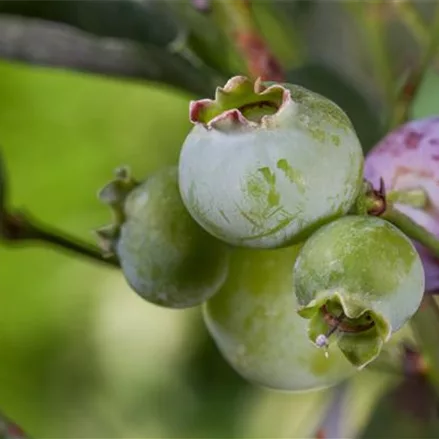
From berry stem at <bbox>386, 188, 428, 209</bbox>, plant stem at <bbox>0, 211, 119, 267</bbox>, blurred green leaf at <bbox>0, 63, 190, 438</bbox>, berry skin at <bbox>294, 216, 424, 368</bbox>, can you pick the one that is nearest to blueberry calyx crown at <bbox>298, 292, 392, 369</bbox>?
berry skin at <bbox>294, 216, 424, 368</bbox>

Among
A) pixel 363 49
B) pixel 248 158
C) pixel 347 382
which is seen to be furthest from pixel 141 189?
pixel 363 49

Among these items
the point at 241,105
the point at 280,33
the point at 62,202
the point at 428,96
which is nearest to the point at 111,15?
the point at 280,33

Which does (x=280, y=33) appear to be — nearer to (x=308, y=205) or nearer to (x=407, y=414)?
(x=407, y=414)

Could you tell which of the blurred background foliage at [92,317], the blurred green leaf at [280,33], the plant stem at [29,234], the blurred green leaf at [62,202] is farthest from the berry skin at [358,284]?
the blurred green leaf at [62,202]

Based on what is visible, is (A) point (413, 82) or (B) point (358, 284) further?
(A) point (413, 82)

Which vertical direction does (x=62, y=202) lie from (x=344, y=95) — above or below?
below

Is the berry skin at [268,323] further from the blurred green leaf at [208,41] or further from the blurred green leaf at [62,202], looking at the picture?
the blurred green leaf at [62,202]
